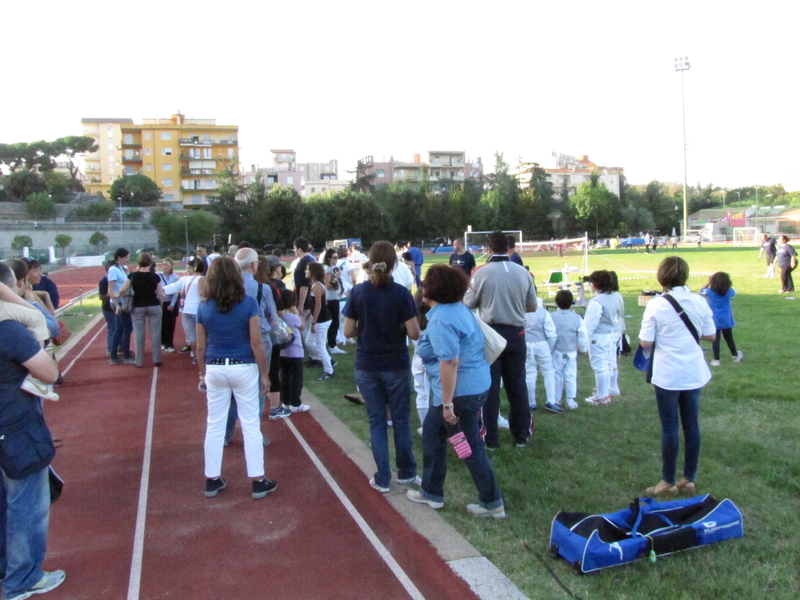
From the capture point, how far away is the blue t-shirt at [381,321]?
15.8 ft

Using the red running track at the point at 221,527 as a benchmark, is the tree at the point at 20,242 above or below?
above

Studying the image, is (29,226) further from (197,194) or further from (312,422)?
(312,422)

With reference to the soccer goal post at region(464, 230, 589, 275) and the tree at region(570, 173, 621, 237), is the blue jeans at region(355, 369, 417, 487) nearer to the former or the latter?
the soccer goal post at region(464, 230, 589, 275)

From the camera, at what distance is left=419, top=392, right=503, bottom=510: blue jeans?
4434 mm

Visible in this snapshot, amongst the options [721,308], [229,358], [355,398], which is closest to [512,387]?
[355,398]

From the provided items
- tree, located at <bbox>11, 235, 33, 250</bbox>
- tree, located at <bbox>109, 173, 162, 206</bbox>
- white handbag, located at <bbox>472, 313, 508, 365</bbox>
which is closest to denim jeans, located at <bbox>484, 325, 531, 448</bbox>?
white handbag, located at <bbox>472, 313, 508, 365</bbox>

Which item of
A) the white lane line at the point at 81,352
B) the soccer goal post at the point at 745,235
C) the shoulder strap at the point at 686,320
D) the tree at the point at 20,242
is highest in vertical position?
the tree at the point at 20,242

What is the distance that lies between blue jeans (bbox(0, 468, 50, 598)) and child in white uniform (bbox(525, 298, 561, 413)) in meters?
4.96

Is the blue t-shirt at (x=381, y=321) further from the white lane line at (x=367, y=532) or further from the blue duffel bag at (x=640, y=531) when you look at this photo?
the blue duffel bag at (x=640, y=531)

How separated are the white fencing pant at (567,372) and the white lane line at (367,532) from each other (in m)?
3.04

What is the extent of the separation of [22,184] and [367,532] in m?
91.8

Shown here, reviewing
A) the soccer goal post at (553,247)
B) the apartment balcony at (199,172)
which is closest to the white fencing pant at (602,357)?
the soccer goal post at (553,247)

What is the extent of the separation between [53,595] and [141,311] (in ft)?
23.3

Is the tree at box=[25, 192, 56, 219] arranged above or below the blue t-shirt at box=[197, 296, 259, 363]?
above
